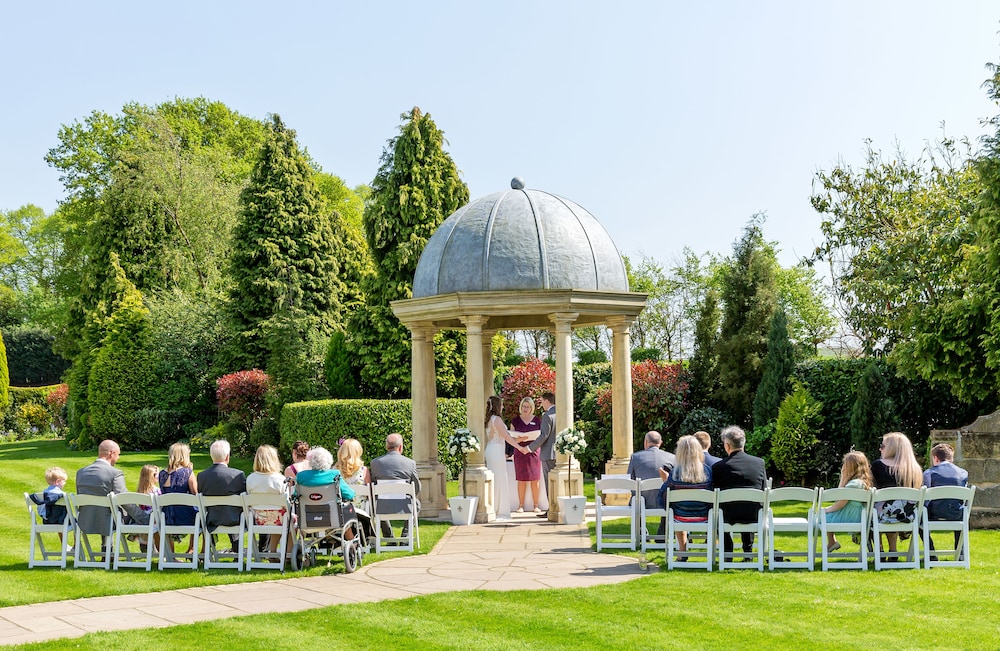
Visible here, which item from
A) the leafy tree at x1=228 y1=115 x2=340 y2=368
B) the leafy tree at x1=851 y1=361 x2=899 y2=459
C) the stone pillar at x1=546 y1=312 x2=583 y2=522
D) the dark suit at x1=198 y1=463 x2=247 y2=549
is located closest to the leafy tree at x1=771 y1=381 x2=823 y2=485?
the leafy tree at x1=851 y1=361 x2=899 y2=459

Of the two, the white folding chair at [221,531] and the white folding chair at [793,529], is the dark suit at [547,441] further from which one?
the white folding chair at [221,531]

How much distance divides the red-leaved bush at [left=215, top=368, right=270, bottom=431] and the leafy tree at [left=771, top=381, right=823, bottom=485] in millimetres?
14077

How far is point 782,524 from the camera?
35.2ft

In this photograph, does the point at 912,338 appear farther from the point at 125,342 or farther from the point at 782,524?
the point at 125,342

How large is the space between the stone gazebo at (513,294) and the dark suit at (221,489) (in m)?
4.97

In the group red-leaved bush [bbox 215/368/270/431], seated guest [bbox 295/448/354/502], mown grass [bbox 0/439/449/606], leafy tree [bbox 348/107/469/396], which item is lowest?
mown grass [bbox 0/439/449/606]

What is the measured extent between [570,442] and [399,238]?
12.6 m

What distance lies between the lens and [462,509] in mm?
15164

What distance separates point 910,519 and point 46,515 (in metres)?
9.64

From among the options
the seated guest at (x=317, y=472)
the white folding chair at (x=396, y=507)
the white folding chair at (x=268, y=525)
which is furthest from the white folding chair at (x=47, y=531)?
the white folding chair at (x=396, y=507)

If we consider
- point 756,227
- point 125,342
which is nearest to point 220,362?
point 125,342

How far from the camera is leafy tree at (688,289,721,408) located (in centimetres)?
2275

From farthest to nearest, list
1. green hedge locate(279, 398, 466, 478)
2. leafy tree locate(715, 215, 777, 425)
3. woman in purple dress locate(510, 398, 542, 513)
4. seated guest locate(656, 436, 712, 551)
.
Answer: green hedge locate(279, 398, 466, 478) < leafy tree locate(715, 215, 777, 425) < woman in purple dress locate(510, 398, 542, 513) < seated guest locate(656, 436, 712, 551)

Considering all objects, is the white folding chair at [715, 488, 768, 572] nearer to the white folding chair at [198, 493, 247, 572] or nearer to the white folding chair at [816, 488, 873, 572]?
the white folding chair at [816, 488, 873, 572]
